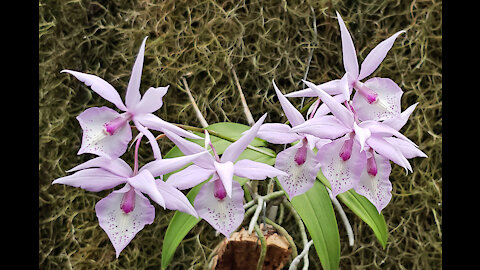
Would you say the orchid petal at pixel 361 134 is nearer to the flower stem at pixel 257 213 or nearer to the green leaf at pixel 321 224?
the green leaf at pixel 321 224

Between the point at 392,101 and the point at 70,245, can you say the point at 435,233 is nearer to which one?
the point at 392,101

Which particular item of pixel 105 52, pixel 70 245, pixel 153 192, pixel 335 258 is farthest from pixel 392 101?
pixel 70 245

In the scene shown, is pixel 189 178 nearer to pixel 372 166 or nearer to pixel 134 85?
pixel 134 85

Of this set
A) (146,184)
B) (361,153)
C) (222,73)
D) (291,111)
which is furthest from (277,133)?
(222,73)

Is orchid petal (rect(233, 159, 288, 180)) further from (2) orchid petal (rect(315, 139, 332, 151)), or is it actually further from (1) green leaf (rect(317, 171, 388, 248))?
(1) green leaf (rect(317, 171, 388, 248))

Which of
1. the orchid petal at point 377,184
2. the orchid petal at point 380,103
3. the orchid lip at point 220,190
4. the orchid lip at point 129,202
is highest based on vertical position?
the orchid petal at point 380,103

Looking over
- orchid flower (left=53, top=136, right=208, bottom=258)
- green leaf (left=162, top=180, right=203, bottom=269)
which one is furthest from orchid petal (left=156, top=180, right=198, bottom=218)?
green leaf (left=162, top=180, right=203, bottom=269)

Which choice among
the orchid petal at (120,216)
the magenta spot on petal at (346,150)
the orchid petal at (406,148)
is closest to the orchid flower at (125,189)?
the orchid petal at (120,216)
